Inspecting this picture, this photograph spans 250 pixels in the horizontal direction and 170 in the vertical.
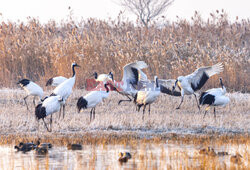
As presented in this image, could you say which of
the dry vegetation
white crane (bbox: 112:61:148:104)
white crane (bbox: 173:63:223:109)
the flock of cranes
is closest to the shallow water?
the flock of cranes

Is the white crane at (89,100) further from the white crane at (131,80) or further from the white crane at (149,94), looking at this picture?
the white crane at (131,80)

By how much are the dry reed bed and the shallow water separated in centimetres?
64

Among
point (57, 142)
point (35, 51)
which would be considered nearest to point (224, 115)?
point (57, 142)

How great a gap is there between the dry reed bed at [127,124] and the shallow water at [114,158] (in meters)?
0.64

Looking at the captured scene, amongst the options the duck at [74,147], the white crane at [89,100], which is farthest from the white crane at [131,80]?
the duck at [74,147]

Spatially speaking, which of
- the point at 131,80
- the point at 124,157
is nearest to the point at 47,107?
the point at 124,157

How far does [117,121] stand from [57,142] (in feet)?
6.18

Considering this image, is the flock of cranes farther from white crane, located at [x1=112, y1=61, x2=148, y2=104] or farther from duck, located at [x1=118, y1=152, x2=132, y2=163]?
duck, located at [x1=118, y1=152, x2=132, y2=163]

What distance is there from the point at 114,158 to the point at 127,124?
258cm

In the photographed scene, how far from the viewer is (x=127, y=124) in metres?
8.77

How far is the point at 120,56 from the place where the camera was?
A: 14062mm

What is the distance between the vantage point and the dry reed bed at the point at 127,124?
26.0 feet

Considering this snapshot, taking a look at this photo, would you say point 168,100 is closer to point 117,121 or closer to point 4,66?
point 117,121

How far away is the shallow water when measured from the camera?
5.70m
